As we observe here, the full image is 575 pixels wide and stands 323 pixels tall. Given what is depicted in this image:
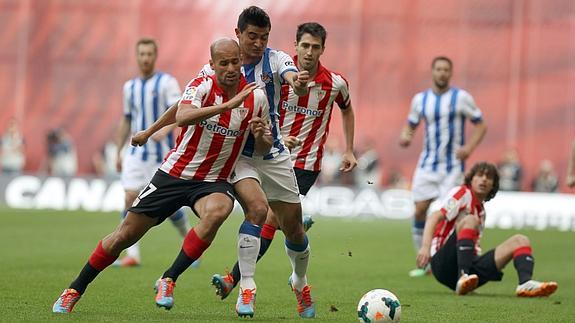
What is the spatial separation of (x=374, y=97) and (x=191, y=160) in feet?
79.9

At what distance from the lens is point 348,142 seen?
9.74 m

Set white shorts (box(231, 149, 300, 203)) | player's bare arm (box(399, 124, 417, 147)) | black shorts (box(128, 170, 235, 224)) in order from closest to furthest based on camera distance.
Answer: black shorts (box(128, 170, 235, 224)), white shorts (box(231, 149, 300, 203)), player's bare arm (box(399, 124, 417, 147))

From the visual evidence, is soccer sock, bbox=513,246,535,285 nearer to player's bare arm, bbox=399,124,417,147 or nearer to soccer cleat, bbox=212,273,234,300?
player's bare arm, bbox=399,124,417,147

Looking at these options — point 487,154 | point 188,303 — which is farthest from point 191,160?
point 487,154

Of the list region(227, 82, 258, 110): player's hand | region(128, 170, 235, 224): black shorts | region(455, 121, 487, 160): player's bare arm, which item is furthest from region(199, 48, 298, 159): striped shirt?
region(455, 121, 487, 160): player's bare arm

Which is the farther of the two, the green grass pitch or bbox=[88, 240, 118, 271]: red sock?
the green grass pitch

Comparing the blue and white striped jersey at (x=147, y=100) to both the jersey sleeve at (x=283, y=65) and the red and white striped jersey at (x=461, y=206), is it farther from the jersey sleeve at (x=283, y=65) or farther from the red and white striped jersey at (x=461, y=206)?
the jersey sleeve at (x=283, y=65)

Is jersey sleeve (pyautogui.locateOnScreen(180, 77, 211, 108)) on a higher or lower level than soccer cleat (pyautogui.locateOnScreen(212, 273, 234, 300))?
higher

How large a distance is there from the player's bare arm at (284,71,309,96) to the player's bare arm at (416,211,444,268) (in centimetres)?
245

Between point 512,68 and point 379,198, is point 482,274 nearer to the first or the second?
point 379,198

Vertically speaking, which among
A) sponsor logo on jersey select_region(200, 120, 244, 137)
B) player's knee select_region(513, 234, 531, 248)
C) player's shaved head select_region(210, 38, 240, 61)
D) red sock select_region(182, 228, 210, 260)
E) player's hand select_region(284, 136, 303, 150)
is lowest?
player's knee select_region(513, 234, 531, 248)

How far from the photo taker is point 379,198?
2617 cm

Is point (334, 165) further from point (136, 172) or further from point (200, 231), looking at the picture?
point (200, 231)

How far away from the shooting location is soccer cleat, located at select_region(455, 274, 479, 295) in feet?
34.1
